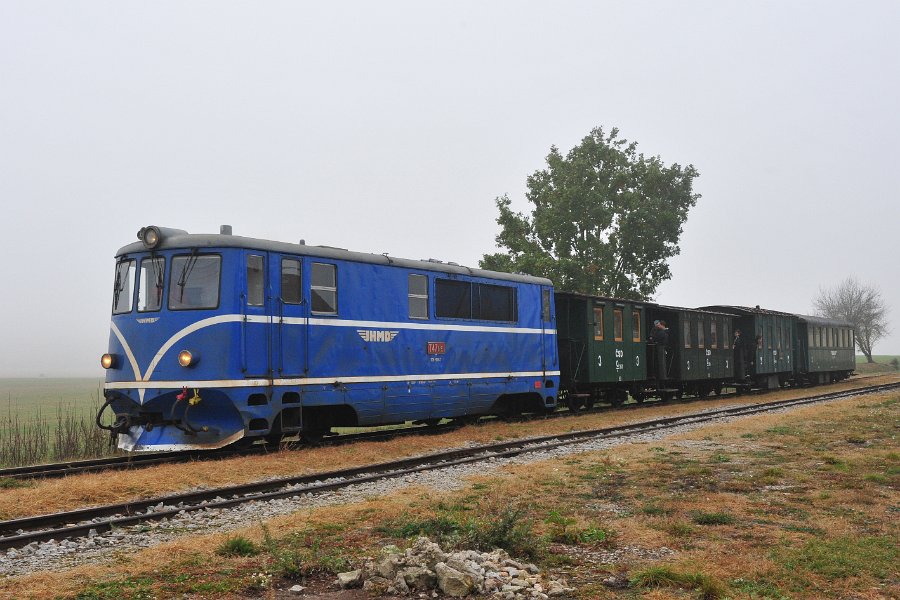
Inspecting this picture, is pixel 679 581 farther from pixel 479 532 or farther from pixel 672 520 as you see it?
pixel 672 520

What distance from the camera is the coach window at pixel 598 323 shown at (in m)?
21.8

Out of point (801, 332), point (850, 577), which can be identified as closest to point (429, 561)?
point (850, 577)

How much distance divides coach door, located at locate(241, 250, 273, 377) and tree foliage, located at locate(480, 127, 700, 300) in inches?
1011

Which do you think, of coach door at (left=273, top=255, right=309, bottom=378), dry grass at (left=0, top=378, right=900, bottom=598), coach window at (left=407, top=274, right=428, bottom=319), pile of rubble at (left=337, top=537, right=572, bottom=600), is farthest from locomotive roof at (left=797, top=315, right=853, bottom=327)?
pile of rubble at (left=337, top=537, right=572, bottom=600)

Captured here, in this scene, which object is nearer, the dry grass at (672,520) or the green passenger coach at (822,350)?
the dry grass at (672,520)

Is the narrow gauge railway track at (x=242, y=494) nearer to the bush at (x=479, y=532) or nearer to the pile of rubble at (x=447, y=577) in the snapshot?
the bush at (x=479, y=532)

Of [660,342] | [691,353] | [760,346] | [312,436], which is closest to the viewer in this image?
[312,436]

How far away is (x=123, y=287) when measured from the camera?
12602mm

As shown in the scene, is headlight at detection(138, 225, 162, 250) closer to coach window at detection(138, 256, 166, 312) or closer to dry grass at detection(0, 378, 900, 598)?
coach window at detection(138, 256, 166, 312)

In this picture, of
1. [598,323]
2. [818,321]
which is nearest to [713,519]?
[598,323]

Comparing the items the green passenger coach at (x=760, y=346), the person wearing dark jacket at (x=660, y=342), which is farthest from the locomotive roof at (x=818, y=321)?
the person wearing dark jacket at (x=660, y=342)

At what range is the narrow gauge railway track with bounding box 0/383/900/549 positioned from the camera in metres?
7.50

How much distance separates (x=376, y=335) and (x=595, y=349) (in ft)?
30.4

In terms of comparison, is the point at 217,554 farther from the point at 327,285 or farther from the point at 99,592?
the point at 327,285
